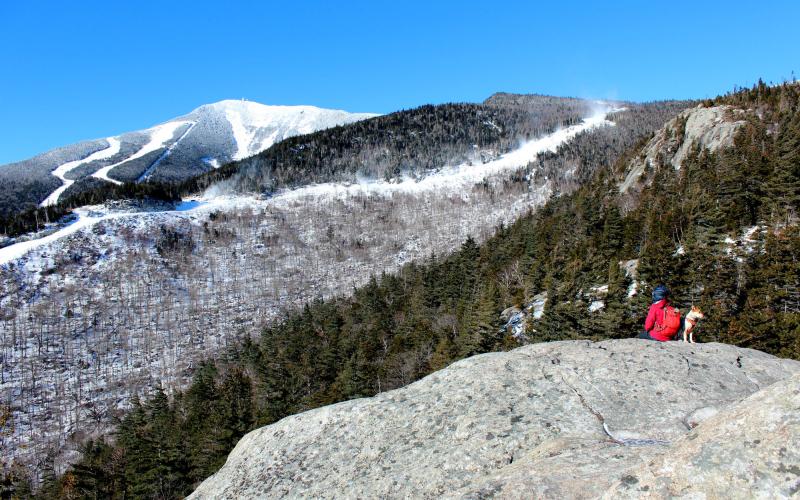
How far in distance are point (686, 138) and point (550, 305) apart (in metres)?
66.0

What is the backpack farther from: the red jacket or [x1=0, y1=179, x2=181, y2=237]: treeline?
[x1=0, y1=179, x2=181, y2=237]: treeline

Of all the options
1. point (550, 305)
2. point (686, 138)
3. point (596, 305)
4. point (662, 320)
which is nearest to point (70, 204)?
point (550, 305)

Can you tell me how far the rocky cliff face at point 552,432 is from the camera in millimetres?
3777

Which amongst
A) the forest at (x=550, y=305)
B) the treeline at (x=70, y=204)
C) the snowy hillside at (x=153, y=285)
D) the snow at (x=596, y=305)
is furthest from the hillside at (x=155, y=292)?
the snow at (x=596, y=305)

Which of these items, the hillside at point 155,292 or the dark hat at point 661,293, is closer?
the dark hat at point 661,293

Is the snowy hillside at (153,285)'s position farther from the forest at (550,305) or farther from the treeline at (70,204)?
the forest at (550,305)

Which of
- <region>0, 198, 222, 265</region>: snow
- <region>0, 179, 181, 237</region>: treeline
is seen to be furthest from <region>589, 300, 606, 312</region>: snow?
<region>0, 179, 181, 237</region>: treeline

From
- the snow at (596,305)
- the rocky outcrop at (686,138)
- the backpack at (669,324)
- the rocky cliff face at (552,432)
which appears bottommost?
the snow at (596,305)

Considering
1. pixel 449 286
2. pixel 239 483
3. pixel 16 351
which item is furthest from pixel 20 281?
pixel 239 483

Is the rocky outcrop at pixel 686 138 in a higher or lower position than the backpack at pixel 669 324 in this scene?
higher

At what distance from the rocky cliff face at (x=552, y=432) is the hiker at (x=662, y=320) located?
2.26 m

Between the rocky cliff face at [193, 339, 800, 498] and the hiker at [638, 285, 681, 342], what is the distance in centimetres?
226

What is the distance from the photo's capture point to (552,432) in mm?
6746

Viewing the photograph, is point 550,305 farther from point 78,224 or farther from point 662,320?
point 78,224
